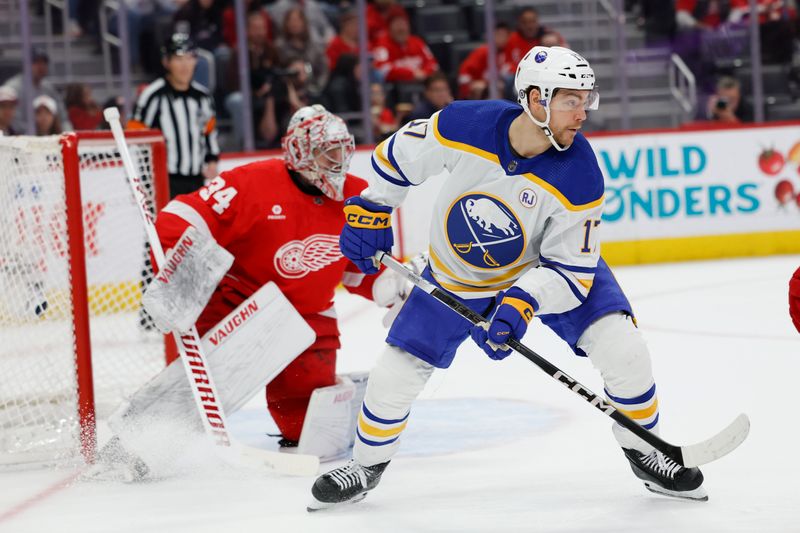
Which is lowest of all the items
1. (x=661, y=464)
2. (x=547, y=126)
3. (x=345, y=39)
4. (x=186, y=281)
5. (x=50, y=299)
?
(x=661, y=464)

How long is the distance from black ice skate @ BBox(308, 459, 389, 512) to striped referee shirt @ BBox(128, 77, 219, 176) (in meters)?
2.86

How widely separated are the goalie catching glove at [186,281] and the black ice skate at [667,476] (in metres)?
1.08

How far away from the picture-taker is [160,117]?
5.31m

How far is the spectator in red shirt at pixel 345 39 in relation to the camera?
23.8 ft

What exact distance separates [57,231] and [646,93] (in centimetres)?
509

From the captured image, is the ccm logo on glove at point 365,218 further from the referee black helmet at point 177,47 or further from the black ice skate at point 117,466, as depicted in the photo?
the referee black helmet at point 177,47

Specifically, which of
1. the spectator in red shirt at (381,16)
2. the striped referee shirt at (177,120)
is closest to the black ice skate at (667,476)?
the striped referee shirt at (177,120)

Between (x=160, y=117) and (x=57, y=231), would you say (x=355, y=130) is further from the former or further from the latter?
(x=57, y=231)

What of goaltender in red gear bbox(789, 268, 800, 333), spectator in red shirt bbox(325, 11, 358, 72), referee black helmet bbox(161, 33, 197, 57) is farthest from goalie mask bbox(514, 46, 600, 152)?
spectator in red shirt bbox(325, 11, 358, 72)

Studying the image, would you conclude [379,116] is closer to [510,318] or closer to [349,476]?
[349,476]

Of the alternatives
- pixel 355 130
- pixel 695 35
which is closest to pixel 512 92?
pixel 355 130

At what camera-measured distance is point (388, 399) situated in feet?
8.59

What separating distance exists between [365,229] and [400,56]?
16.6ft

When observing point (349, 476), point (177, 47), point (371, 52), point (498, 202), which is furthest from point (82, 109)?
point (498, 202)
